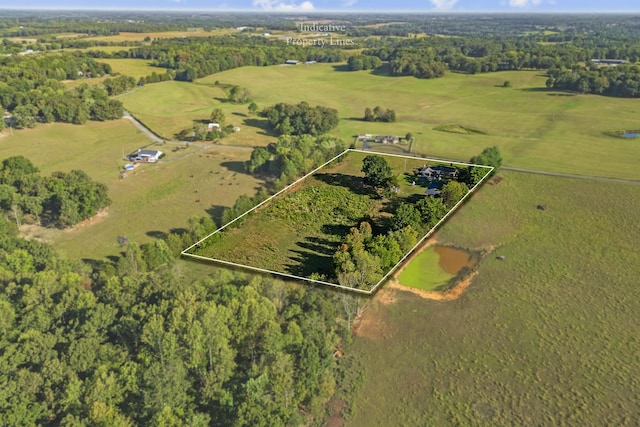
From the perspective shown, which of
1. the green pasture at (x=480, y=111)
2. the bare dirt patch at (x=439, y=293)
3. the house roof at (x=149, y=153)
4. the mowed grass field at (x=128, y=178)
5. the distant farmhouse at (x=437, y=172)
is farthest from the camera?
the house roof at (x=149, y=153)

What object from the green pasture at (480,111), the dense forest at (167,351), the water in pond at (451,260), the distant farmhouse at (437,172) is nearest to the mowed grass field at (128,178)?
the dense forest at (167,351)

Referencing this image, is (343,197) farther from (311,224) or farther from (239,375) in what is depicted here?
(239,375)

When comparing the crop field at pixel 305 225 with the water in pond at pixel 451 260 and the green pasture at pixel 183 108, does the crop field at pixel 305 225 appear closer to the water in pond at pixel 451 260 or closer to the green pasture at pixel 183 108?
the water in pond at pixel 451 260

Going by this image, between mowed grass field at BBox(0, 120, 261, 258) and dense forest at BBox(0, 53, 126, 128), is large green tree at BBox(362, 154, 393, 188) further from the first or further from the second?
dense forest at BBox(0, 53, 126, 128)

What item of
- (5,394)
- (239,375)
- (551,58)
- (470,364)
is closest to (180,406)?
(239,375)

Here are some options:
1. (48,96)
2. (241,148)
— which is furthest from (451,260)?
(48,96)

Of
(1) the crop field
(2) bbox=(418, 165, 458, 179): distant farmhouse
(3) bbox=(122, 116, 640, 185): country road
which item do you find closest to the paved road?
(3) bbox=(122, 116, 640, 185): country road

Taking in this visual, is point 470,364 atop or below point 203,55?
below
